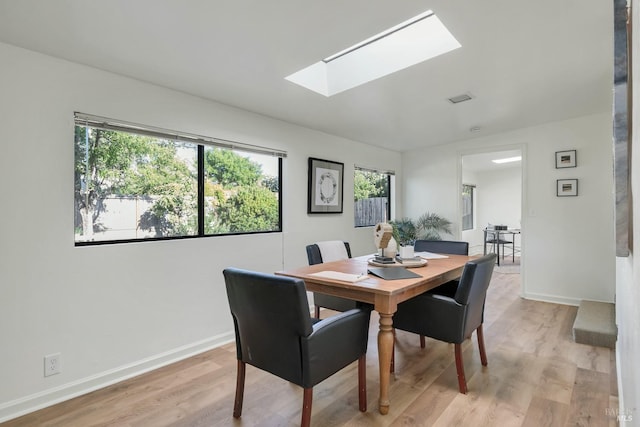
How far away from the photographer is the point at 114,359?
2.31 metres

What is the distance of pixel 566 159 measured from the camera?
157 inches

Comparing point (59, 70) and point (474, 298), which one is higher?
point (59, 70)

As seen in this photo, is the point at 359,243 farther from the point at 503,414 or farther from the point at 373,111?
the point at 503,414

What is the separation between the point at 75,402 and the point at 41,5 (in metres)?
2.24

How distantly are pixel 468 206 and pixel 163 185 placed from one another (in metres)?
7.54

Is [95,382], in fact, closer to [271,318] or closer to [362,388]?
[271,318]

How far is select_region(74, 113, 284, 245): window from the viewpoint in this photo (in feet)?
A: 7.49

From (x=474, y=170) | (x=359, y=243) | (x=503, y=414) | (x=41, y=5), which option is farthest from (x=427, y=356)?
(x=474, y=170)

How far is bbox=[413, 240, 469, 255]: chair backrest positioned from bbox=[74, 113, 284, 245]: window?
157 cm

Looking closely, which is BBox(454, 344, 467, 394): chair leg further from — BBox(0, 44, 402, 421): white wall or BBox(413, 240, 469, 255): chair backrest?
BBox(0, 44, 402, 421): white wall

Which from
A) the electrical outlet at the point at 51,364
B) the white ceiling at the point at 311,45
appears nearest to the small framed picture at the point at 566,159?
the white ceiling at the point at 311,45

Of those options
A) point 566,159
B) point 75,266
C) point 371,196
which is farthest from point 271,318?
point 566,159

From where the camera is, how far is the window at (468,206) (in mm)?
8031

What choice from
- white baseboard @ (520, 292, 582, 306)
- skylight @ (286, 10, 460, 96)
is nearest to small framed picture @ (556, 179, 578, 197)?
white baseboard @ (520, 292, 582, 306)
